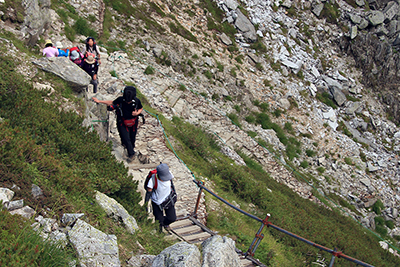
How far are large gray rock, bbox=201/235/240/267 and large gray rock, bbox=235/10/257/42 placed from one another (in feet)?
76.6

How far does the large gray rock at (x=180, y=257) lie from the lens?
3500 mm

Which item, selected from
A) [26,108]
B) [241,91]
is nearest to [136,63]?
[241,91]

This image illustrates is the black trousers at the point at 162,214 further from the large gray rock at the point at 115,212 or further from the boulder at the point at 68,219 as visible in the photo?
the boulder at the point at 68,219

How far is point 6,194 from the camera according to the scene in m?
3.56

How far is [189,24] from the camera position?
22766mm

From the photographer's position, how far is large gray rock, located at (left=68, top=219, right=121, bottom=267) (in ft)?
10.9

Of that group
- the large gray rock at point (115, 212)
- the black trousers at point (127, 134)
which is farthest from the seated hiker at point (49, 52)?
the large gray rock at point (115, 212)

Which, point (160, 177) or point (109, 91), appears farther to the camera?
point (109, 91)

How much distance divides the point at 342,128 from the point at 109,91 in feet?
68.4

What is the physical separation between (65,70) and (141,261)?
5833 mm

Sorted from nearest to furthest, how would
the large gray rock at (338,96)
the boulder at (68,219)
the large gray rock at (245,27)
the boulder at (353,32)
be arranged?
the boulder at (68,219) < the large gray rock at (245,27) < the large gray rock at (338,96) < the boulder at (353,32)

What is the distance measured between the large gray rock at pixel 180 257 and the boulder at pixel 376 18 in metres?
36.6

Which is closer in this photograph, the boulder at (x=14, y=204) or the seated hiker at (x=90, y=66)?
the boulder at (x=14, y=204)

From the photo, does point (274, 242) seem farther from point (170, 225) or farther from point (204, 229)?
point (170, 225)
